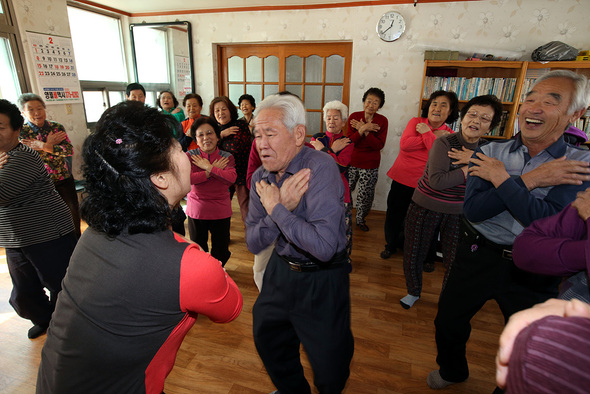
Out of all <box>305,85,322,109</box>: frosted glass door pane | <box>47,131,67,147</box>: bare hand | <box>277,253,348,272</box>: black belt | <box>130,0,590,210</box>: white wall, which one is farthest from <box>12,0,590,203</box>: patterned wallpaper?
<box>277,253,348,272</box>: black belt

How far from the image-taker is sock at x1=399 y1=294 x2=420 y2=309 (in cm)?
243

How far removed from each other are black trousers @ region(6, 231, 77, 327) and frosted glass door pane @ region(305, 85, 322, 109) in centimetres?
366

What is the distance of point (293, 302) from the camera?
50.6 inches

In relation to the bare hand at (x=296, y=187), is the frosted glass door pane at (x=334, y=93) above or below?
above

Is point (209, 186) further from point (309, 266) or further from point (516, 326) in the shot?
point (516, 326)

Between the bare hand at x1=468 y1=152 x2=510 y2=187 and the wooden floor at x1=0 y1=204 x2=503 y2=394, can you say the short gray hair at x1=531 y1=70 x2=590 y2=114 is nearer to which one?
the bare hand at x1=468 y1=152 x2=510 y2=187

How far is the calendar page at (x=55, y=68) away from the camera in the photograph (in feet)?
11.3

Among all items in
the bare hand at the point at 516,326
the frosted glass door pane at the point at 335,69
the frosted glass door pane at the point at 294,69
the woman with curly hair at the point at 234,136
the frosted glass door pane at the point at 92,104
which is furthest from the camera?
the frosted glass door pane at the point at 294,69

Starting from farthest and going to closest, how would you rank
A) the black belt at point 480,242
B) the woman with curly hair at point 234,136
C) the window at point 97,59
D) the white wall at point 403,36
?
the window at point 97,59
the white wall at point 403,36
the woman with curly hair at point 234,136
the black belt at point 480,242

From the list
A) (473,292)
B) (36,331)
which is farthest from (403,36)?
(36,331)

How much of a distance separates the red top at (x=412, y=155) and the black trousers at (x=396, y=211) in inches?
3.9

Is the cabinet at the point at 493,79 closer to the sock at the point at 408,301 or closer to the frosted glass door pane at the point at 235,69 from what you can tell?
the sock at the point at 408,301

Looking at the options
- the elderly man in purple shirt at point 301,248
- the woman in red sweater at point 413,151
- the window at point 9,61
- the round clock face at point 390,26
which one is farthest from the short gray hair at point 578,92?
the window at point 9,61

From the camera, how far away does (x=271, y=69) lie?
15.6ft
